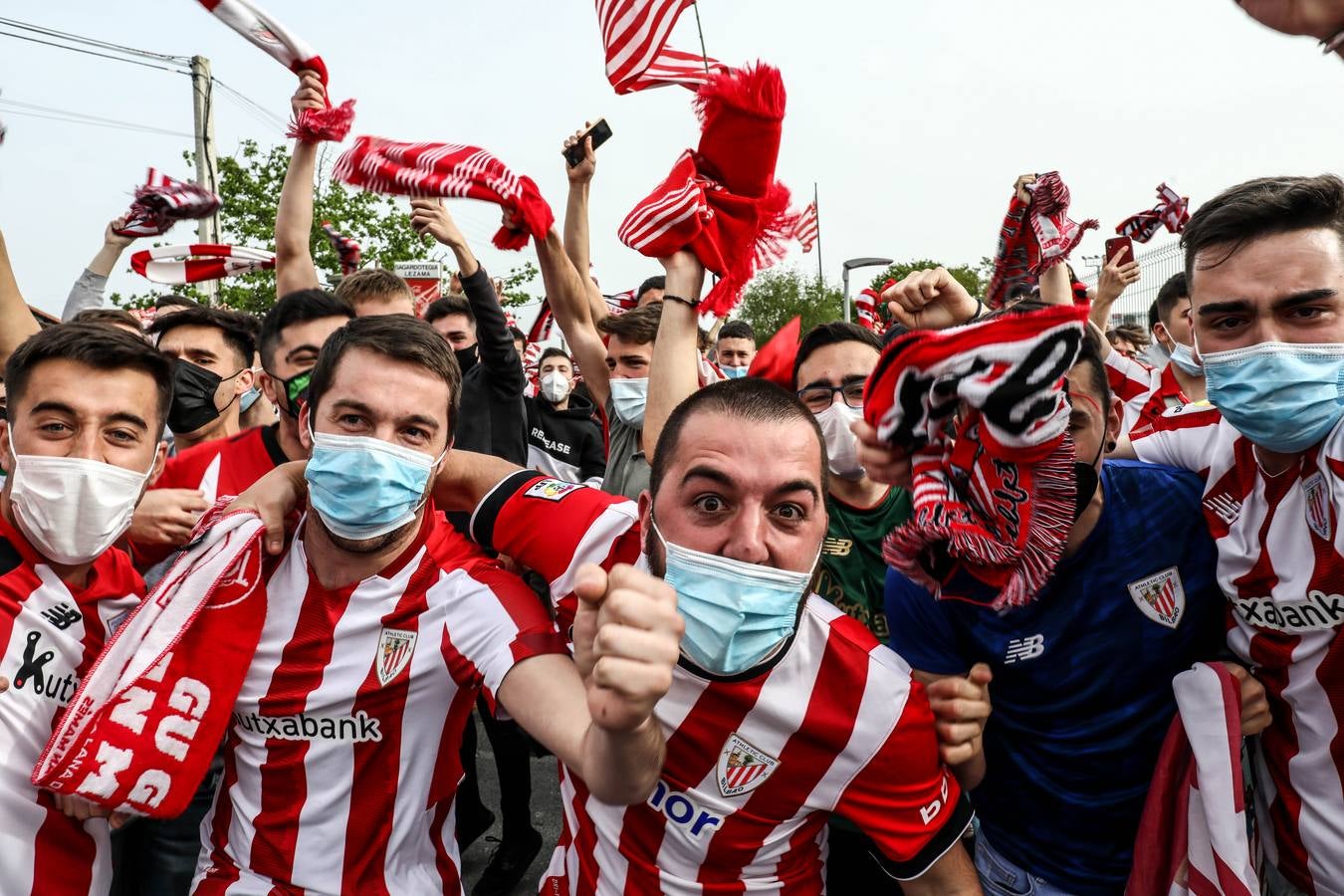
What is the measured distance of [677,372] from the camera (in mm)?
2572

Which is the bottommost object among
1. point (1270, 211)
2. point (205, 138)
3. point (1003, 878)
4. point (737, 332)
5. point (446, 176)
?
point (1003, 878)

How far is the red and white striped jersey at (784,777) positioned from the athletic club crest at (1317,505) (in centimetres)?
92

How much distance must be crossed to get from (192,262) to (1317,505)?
776 centimetres

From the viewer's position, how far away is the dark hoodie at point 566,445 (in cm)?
561

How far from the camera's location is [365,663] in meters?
2.31

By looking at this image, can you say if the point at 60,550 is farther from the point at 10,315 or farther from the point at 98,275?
the point at 98,275

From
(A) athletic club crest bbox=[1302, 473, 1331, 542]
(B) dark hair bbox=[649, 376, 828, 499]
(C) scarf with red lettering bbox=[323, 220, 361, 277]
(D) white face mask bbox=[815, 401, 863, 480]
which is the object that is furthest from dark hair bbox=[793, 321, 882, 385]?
(C) scarf with red lettering bbox=[323, 220, 361, 277]

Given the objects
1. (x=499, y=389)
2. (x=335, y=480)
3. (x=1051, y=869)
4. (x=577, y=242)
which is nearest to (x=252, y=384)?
(x=499, y=389)

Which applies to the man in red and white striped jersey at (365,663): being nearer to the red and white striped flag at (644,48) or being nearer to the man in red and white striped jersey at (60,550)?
the man in red and white striped jersey at (60,550)

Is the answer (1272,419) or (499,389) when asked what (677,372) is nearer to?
(1272,419)

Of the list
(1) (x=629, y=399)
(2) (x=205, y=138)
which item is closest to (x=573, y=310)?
(1) (x=629, y=399)

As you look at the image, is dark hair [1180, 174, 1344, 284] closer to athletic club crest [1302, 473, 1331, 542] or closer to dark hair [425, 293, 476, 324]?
athletic club crest [1302, 473, 1331, 542]

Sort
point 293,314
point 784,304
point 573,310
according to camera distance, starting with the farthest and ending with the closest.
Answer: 1. point 784,304
2. point 573,310
3. point 293,314

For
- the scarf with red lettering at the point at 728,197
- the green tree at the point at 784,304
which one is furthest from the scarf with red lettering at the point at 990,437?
the green tree at the point at 784,304
